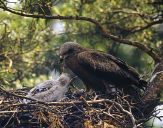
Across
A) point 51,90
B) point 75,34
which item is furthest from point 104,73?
point 75,34

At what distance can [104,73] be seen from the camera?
10922mm

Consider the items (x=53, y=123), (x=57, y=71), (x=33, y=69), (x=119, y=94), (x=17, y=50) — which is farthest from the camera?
(x=33, y=69)

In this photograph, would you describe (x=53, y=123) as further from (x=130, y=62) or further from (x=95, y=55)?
(x=130, y=62)

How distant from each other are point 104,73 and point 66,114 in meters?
1.34

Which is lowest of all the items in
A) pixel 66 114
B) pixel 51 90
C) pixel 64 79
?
pixel 66 114

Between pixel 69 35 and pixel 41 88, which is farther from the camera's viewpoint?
pixel 69 35

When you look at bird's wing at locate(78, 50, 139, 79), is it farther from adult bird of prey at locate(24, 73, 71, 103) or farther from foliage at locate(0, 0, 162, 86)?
foliage at locate(0, 0, 162, 86)

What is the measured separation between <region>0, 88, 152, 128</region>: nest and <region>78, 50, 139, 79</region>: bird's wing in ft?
2.92

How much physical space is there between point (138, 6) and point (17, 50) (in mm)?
2320

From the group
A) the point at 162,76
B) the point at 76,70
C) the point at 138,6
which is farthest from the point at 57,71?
the point at 138,6

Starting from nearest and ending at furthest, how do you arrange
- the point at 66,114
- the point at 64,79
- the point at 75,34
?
1. the point at 66,114
2. the point at 64,79
3. the point at 75,34

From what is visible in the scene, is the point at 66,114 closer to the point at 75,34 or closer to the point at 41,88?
the point at 41,88

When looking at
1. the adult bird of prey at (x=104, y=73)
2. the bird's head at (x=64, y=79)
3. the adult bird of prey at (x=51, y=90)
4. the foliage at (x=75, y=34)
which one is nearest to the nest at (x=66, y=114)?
the adult bird of prey at (x=51, y=90)

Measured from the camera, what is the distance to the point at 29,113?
9781 millimetres
